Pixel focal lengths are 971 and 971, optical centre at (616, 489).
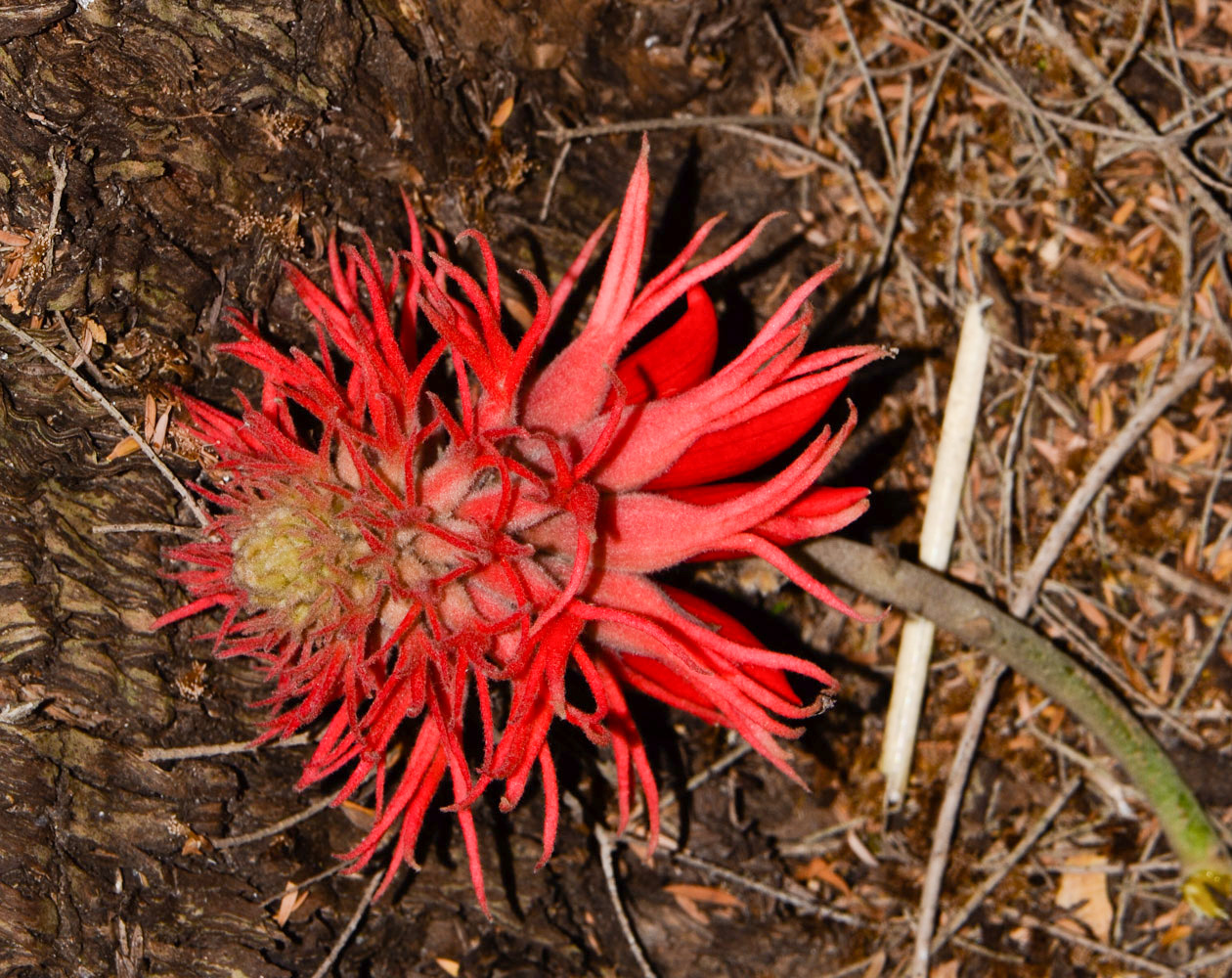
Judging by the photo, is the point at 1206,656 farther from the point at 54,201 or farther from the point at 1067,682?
the point at 54,201

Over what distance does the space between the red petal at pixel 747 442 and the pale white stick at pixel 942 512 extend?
1049 mm

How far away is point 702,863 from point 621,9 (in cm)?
216

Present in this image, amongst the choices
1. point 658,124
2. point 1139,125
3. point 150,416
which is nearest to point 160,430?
point 150,416

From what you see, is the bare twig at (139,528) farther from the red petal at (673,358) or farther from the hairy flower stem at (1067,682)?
the hairy flower stem at (1067,682)

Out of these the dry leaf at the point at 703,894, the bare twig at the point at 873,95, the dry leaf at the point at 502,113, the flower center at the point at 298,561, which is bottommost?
the dry leaf at the point at 703,894

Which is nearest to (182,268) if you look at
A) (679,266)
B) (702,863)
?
(679,266)

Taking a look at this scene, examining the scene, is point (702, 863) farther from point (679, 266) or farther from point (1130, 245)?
point (1130, 245)

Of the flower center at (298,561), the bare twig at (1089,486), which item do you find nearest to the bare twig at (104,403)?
the flower center at (298,561)

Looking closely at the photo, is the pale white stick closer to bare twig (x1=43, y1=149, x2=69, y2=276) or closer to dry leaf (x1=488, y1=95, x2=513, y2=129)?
dry leaf (x1=488, y1=95, x2=513, y2=129)

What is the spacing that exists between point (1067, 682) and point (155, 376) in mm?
2228

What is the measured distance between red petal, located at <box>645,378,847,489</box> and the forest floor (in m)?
0.74

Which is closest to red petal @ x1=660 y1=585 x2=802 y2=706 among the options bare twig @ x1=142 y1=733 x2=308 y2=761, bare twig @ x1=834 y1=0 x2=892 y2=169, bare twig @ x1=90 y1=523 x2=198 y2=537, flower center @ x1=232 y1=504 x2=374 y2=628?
flower center @ x1=232 y1=504 x2=374 y2=628

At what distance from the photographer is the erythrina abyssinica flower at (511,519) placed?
1.46 m

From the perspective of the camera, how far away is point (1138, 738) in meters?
2.54
